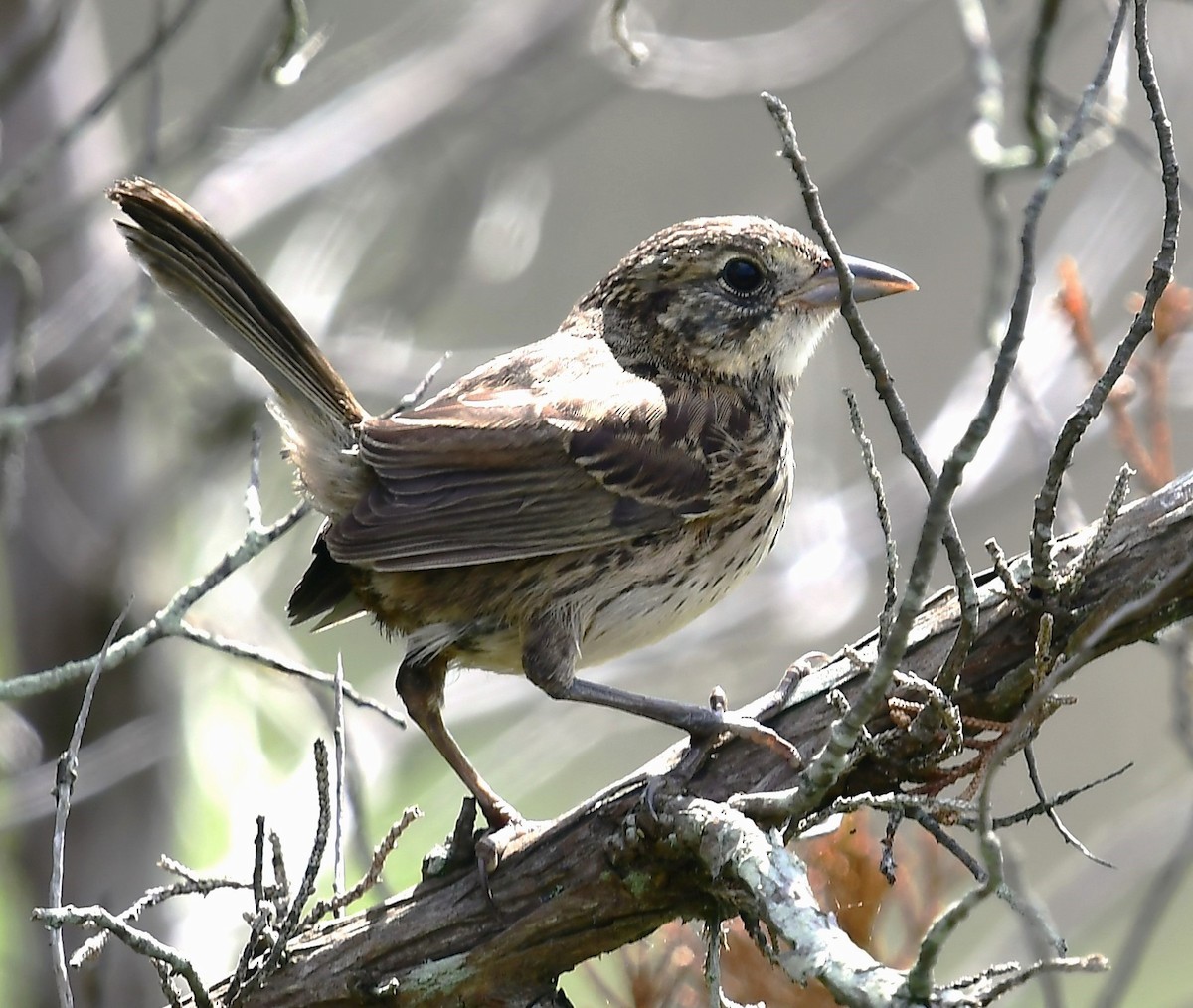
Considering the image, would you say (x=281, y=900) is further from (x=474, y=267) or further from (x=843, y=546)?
(x=474, y=267)

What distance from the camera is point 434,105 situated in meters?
4.96

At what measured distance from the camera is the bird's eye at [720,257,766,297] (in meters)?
3.53

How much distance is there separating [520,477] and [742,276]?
2.59 feet

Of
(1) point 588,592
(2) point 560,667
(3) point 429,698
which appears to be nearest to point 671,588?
(1) point 588,592

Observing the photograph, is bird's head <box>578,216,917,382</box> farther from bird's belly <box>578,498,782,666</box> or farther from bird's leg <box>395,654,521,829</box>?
bird's leg <box>395,654,521,829</box>

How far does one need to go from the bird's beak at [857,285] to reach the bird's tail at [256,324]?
1.05 m

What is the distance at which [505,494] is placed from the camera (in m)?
3.10

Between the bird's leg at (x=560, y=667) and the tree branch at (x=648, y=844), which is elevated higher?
the bird's leg at (x=560, y=667)

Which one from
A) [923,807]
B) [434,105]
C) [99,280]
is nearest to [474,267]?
[434,105]

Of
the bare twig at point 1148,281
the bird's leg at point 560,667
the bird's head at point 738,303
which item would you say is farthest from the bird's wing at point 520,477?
the bare twig at point 1148,281

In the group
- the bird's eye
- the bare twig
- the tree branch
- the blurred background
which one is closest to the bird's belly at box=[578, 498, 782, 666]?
the tree branch

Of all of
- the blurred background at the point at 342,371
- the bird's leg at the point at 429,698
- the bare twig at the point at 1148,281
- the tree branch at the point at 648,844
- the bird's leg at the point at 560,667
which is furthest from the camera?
the blurred background at the point at 342,371

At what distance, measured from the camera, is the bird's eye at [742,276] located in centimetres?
353

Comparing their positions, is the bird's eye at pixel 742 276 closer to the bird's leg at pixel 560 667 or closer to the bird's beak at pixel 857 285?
the bird's beak at pixel 857 285
